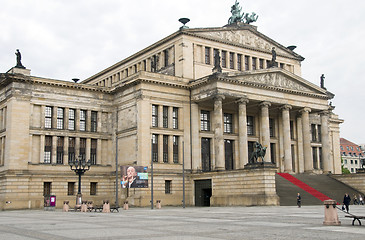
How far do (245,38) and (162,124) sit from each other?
19.4 m

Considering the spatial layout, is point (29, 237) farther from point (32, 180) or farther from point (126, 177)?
point (32, 180)

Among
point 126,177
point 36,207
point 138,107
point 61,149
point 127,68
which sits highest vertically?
point 127,68

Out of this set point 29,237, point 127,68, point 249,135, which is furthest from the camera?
point 127,68

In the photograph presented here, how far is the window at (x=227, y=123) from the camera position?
61.8 meters

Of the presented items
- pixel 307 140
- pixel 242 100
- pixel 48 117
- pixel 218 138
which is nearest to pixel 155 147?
pixel 218 138

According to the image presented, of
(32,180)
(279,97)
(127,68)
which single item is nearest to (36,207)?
(32,180)

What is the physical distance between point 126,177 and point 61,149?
1457cm

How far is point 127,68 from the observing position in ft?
234

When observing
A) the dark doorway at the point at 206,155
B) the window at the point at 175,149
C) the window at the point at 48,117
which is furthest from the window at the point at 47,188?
the dark doorway at the point at 206,155

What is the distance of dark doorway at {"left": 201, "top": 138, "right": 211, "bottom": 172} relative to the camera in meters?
59.4

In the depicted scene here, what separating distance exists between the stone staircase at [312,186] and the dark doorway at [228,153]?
322 inches

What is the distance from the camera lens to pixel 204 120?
60.2 meters

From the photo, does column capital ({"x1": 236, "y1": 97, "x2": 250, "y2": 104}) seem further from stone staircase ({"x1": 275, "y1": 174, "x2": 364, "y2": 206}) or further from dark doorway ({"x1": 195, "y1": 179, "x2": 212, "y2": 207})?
dark doorway ({"x1": 195, "y1": 179, "x2": 212, "y2": 207})

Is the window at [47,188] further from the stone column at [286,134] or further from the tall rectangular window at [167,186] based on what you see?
the stone column at [286,134]
